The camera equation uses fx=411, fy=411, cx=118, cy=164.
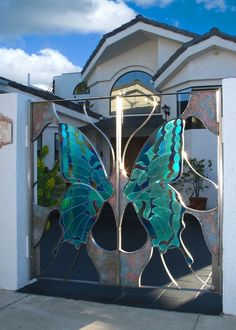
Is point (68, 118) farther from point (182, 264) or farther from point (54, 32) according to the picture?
point (182, 264)

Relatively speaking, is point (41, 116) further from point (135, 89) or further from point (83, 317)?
point (135, 89)

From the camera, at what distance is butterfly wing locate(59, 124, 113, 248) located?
5.20m

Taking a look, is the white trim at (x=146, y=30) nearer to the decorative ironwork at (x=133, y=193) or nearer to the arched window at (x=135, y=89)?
the arched window at (x=135, y=89)

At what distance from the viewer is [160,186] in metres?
4.91

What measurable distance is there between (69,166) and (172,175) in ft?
4.45

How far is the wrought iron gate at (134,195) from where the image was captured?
4.67 metres

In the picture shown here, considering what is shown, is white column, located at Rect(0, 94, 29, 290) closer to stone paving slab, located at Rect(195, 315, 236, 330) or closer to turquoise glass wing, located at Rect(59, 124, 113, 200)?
turquoise glass wing, located at Rect(59, 124, 113, 200)

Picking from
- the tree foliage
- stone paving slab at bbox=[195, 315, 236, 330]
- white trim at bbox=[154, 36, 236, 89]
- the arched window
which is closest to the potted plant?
white trim at bbox=[154, 36, 236, 89]

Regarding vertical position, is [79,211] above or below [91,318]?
above

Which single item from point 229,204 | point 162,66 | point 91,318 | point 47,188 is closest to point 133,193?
point 229,204

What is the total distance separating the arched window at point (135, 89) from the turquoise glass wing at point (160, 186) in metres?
11.8

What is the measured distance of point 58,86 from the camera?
24.7 meters

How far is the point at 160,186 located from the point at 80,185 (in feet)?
3.45

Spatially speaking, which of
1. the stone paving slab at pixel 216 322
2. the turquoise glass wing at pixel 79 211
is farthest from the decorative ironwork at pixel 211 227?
the turquoise glass wing at pixel 79 211
